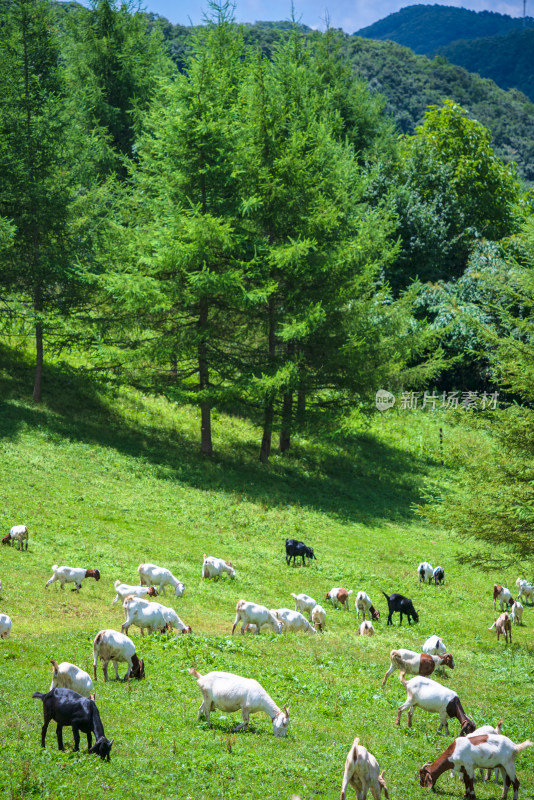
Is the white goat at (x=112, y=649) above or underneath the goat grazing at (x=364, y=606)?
above

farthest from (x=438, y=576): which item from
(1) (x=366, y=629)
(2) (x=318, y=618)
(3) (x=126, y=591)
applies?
(3) (x=126, y=591)

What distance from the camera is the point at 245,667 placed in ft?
47.2

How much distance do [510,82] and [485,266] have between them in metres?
160

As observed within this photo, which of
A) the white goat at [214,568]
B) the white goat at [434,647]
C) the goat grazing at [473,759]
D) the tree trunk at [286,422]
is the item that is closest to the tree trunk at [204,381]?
the tree trunk at [286,422]

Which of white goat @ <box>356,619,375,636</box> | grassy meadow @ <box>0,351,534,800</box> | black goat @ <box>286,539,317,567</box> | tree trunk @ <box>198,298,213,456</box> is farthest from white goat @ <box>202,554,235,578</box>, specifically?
tree trunk @ <box>198,298,213,456</box>

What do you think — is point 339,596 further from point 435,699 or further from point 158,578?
point 435,699

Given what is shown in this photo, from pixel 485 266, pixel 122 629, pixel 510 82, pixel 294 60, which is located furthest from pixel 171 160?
pixel 510 82

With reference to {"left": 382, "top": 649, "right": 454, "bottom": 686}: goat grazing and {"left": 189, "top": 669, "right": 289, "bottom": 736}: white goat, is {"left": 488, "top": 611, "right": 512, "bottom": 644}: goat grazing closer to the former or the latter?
{"left": 382, "top": 649, "right": 454, "bottom": 686}: goat grazing

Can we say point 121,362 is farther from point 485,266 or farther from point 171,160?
point 485,266

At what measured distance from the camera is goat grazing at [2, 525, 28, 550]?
20.6 metres

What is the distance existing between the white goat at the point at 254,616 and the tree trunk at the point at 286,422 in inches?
735

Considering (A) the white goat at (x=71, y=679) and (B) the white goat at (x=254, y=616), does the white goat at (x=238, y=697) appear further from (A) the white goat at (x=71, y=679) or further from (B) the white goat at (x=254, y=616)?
(B) the white goat at (x=254, y=616)

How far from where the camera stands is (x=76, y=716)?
995 cm

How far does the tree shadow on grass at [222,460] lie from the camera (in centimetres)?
3188
